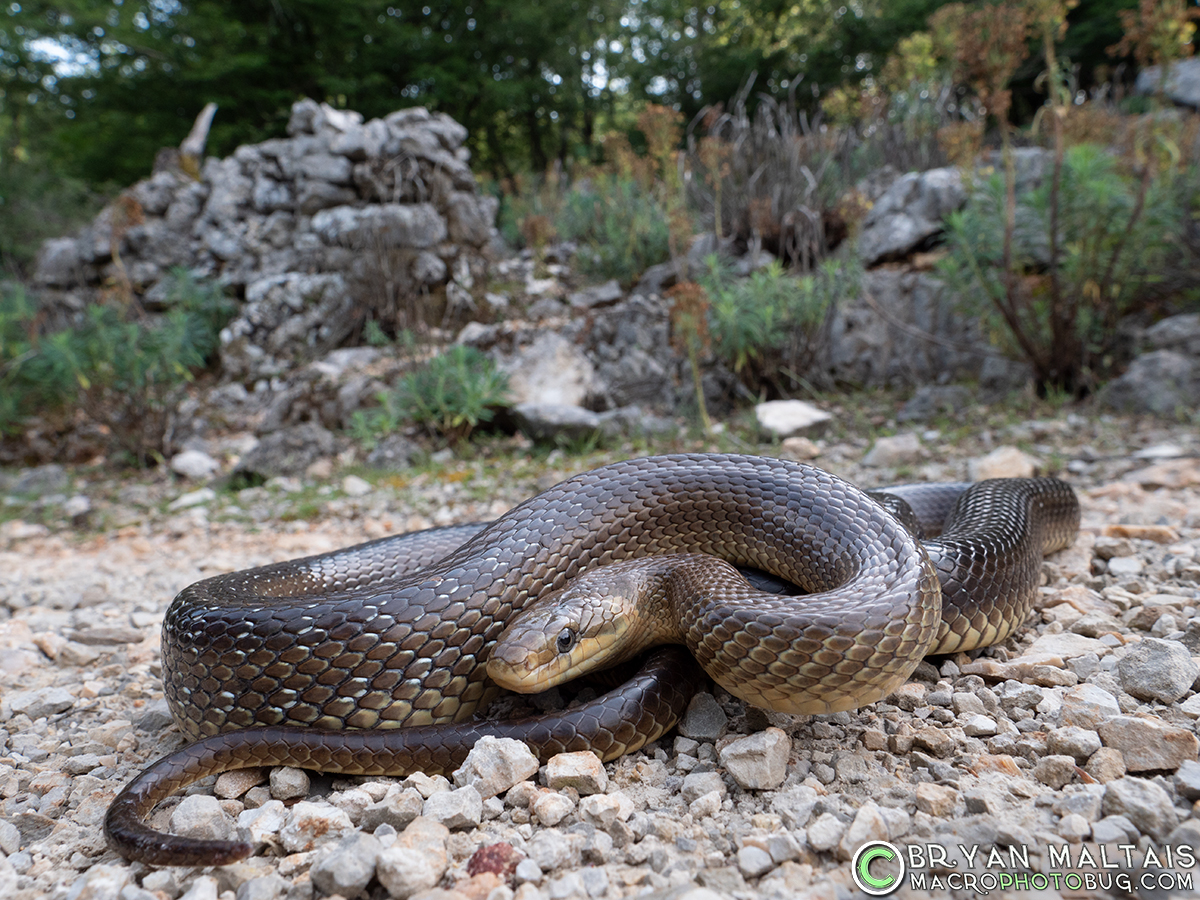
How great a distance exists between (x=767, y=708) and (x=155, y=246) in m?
13.6

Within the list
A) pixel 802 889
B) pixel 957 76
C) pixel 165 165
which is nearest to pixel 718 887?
pixel 802 889

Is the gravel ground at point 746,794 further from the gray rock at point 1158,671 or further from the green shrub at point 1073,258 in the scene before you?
the green shrub at point 1073,258

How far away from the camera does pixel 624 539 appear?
2539 millimetres

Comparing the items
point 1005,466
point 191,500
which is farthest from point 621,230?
point 1005,466

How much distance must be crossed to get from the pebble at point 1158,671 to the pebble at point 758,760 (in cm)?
111

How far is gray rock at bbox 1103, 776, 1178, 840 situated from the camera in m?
1.48

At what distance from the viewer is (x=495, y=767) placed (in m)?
1.83

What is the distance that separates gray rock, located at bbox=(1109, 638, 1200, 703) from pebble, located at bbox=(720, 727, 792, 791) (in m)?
1.11

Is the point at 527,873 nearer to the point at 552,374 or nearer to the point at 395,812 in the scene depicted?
the point at 395,812

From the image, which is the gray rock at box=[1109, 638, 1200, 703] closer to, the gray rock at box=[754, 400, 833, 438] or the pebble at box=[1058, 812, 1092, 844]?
the pebble at box=[1058, 812, 1092, 844]

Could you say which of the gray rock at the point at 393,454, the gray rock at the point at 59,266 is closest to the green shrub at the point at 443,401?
the gray rock at the point at 393,454

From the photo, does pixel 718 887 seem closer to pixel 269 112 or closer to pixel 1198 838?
pixel 1198 838

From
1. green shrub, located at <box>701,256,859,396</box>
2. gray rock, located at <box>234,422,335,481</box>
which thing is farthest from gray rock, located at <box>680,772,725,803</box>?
gray rock, located at <box>234,422,335,481</box>

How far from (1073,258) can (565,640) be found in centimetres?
638
